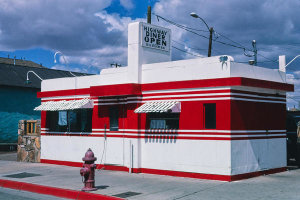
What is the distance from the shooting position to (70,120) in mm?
17906

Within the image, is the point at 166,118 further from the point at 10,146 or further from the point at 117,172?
the point at 10,146

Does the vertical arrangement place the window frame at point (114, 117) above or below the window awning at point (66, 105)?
below

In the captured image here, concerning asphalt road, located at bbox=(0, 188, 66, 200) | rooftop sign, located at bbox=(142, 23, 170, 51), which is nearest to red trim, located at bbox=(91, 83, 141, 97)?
rooftop sign, located at bbox=(142, 23, 170, 51)

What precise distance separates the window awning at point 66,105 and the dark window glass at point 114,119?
108 cm

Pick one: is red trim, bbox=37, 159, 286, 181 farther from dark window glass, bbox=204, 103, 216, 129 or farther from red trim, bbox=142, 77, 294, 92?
red trim, bbox=142, 77, 294, 92

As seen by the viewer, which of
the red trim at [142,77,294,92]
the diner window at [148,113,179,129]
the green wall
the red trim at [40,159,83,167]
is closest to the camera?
the red trim at [142,77,294,92]

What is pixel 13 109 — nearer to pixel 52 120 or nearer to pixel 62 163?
pixel 52 120

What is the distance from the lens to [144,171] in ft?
48.7

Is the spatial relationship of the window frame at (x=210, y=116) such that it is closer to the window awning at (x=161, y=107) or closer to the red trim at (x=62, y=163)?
the window awning at (x=161, y=107)

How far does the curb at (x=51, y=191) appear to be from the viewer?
1068cm

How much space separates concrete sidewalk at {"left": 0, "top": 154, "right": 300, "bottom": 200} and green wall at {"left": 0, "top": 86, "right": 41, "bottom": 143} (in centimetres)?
1305

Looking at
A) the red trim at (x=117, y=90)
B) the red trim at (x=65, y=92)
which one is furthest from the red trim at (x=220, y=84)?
the red trim at (x=65, y=92)

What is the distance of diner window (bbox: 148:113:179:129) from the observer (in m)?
14.2

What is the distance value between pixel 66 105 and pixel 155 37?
4.94m
